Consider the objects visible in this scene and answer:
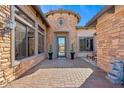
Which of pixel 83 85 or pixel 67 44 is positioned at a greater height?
pixel 67 44

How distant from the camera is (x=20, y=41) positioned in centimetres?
654

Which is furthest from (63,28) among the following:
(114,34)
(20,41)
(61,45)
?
(114,34)

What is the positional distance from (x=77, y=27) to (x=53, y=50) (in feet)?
10.8

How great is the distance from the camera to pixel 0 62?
4340 mm

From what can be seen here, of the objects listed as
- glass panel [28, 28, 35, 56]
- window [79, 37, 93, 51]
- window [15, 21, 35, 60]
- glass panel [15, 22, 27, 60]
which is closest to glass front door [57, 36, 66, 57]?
window [79, 37, 93, 51]

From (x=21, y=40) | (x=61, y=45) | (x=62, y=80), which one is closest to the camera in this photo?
(x=62, y=80)

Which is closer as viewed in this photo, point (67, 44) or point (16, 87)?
point (16, 87)

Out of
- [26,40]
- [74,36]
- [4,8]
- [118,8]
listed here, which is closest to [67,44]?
[74,36]

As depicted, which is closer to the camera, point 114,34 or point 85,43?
point 114,34

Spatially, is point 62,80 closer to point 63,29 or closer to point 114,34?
point 114,34

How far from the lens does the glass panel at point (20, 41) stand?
19.7 feet

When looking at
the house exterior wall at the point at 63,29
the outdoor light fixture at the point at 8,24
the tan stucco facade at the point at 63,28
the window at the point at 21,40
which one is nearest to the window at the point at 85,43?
the tan stucco facade at the point at 63,28
